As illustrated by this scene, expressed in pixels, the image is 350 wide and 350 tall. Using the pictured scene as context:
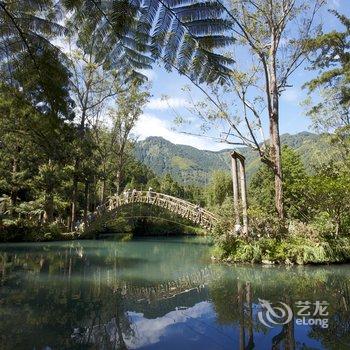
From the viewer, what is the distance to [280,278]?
855 cm

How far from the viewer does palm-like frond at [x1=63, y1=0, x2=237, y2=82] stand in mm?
2289

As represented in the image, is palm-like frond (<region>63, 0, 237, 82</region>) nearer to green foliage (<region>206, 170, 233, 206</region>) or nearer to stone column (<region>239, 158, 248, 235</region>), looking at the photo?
stone column (<region>239, 158, 248, 235</region>)

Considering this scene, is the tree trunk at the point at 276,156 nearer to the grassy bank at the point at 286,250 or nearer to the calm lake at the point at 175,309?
the grassy bank at the point at 286,250

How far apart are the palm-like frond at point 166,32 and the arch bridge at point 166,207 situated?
13.0 metres

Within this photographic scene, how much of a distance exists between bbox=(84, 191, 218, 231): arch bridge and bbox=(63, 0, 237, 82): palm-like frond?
13.0 meters

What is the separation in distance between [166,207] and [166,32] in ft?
60.3

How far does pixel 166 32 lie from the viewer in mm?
2426

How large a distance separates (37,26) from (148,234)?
28.9 meters

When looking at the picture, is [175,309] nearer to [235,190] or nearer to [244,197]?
[244,197]

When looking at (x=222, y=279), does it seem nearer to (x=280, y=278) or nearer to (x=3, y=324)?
(x=280, y=278)

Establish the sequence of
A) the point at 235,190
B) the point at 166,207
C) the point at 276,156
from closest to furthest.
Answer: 1. the point at 235,190
2. the point at 276,156
3. the point at 166,207

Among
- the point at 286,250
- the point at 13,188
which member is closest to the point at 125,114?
the point at 13,188

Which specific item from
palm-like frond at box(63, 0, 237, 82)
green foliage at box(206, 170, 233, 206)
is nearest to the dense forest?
palm-like frond at box(63, 0, 237, 82)

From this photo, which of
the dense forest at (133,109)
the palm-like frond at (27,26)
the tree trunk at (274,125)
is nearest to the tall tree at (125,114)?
the dense forest at (133,109)
